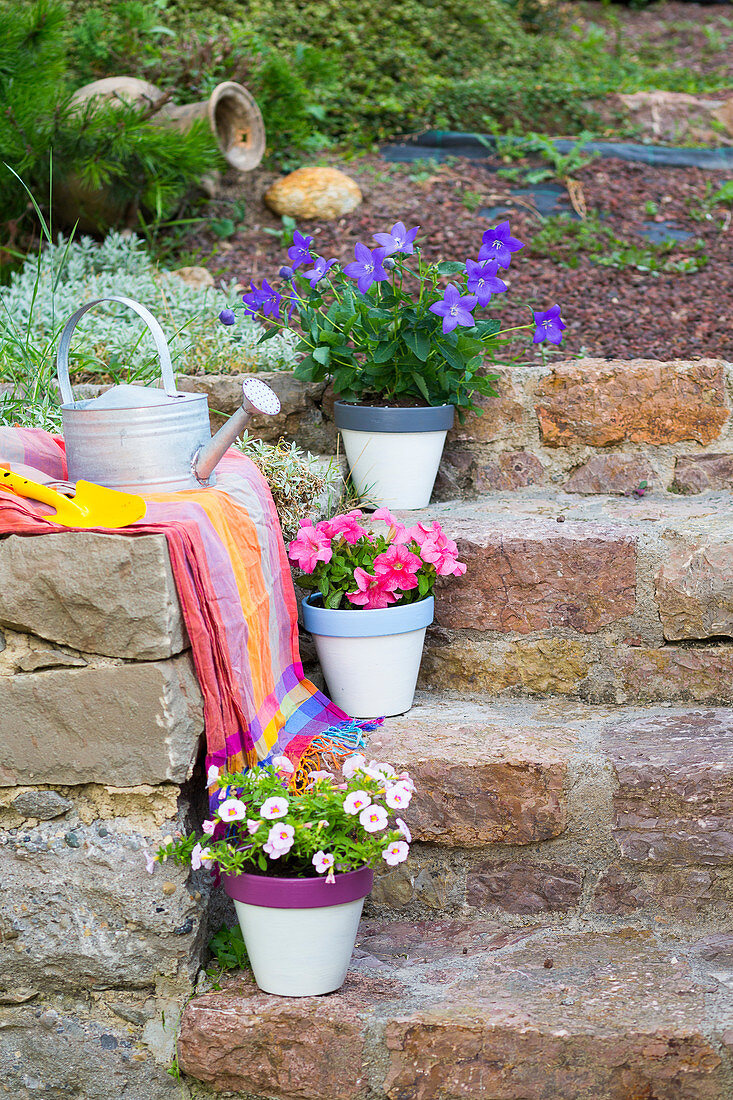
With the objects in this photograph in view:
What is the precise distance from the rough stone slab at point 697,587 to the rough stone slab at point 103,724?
3.54 ft

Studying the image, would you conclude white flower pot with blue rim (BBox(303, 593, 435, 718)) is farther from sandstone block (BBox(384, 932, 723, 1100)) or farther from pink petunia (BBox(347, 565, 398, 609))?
sandstone block (BBox(384, 932, 723, 1100))

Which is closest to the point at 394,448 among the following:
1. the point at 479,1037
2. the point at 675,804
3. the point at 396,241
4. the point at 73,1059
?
the point at 396,241

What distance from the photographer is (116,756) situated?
1.64 m

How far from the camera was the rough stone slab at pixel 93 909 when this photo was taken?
1.68m

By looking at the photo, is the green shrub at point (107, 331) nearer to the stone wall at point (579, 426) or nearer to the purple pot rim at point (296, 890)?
the stone wall at point (579, 426)

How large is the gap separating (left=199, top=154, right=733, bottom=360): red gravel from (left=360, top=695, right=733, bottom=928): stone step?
1486mm

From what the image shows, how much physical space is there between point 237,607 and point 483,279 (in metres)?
1.00

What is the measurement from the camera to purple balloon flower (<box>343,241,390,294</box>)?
89.1 inches

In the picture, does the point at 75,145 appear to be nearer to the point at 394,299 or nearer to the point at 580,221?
the point at 394,299

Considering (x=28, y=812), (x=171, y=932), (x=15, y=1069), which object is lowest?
(x=15, y=1069)

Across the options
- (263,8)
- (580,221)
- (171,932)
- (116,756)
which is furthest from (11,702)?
(263,8)

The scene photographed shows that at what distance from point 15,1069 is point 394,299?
1.79 m

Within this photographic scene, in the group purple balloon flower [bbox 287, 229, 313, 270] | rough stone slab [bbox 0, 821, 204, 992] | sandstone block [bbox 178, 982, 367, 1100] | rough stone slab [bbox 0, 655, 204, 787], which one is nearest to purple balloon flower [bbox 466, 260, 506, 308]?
purple balloon flower [bbox 287, 229, 313, 270]

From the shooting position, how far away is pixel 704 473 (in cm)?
266
